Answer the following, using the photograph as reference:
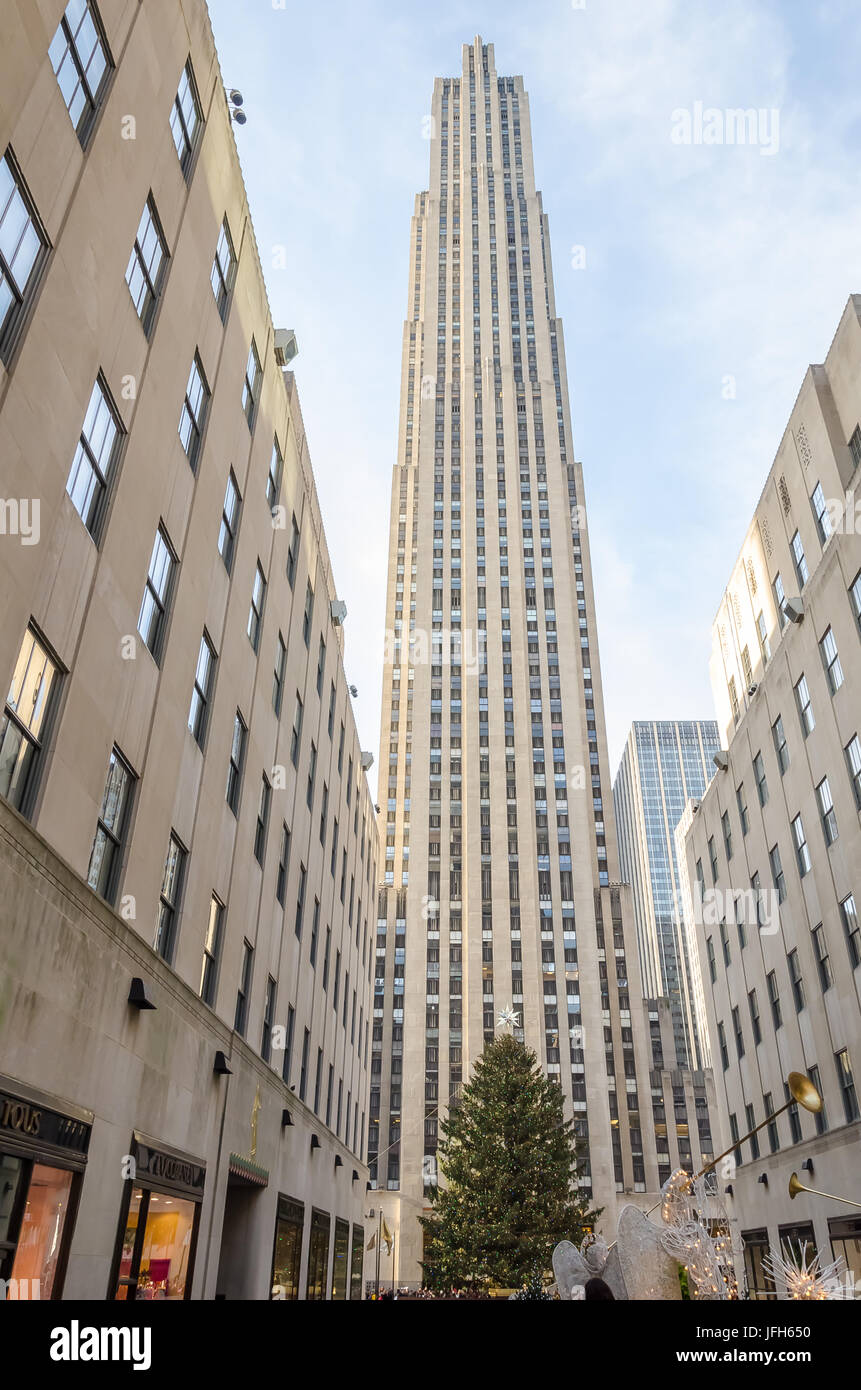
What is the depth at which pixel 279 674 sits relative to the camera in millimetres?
26828

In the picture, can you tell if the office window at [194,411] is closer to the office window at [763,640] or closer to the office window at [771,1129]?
the office window at [763,640]

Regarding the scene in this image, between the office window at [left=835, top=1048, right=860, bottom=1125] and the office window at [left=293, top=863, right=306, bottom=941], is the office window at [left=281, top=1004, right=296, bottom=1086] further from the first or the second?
the office window at [left=835, top=1048, right=860, bottom=1125]

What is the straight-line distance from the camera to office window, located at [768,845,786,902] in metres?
33.8

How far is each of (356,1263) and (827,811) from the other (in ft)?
99.1

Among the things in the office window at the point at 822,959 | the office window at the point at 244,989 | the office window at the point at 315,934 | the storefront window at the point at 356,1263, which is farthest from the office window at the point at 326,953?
the office window at the point at 822,959

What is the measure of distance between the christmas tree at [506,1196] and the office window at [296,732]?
93.4 feet

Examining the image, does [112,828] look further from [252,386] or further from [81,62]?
[252,386]

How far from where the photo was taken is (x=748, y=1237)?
36.4 metres

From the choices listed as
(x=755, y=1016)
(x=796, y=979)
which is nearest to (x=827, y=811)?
(x=796, y=979)

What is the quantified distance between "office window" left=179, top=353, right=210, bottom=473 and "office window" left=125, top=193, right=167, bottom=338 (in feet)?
6.57

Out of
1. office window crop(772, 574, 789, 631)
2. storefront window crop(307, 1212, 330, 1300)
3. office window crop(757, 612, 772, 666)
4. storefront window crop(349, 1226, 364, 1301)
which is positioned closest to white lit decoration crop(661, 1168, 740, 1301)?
storefront window crop(307, 1212, 330, 1300)

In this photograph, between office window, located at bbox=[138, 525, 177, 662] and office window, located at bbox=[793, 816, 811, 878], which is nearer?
Result: office window, located at bbox=[138, 525, 177, 662]

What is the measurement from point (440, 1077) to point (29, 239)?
8707cm
